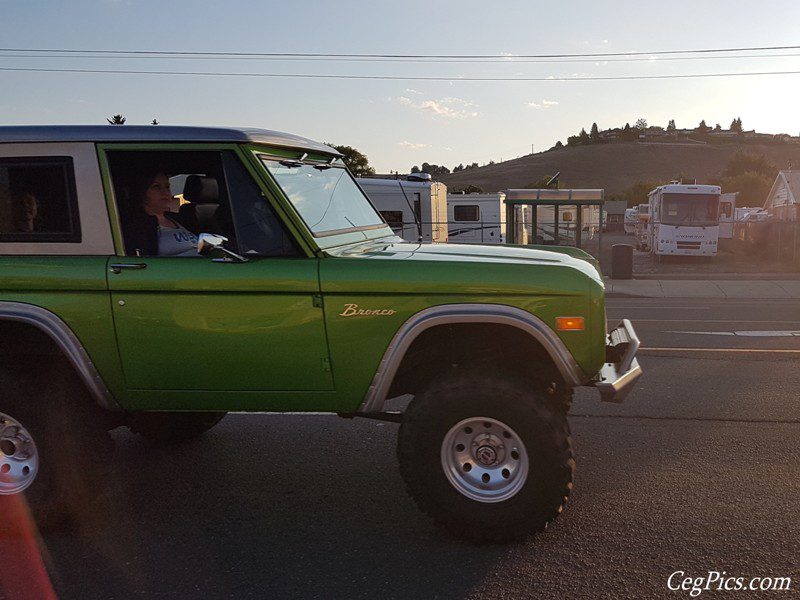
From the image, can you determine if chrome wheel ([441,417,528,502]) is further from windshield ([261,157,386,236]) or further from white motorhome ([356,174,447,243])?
white motorhome ([356,174,447,243])

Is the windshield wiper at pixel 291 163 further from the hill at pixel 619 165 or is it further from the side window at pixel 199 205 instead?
the hill at pixel 619 165

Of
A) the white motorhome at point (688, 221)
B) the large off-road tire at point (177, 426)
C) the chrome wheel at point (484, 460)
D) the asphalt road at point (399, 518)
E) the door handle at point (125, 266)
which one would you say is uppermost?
the door handle at point (125, 266)

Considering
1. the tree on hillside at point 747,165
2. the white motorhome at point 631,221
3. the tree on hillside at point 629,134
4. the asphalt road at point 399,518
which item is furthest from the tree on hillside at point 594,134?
the asphalt road at point 399,518

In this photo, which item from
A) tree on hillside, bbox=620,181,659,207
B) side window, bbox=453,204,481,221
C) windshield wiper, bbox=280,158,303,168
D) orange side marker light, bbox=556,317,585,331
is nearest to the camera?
orange side marker light, bbox=556,317,585,331

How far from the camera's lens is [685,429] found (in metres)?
5.32

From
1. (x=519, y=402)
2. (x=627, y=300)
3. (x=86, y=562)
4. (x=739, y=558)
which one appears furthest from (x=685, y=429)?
(x=627, y=300)

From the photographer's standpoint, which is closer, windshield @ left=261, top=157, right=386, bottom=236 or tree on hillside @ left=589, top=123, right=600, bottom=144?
windshield @ left=261, top=157, right=386, bottom=236

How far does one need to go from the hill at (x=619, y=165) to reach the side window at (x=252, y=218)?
120 metres

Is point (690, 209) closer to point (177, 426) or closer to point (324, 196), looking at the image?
point (324, 196)

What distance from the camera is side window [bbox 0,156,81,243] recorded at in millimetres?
3650

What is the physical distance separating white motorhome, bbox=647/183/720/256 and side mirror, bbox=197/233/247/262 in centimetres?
2344

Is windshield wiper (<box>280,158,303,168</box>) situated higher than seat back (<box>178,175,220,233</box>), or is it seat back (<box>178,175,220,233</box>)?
windshield wiper (<box>280,158,303,168</box>)

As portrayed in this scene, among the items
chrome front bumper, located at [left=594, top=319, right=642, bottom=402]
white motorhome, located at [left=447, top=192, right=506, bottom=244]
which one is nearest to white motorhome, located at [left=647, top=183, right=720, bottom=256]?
white motorhome, located at [left=447, top=192, right=506, bottom=244]

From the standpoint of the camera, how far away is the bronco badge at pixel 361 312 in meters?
3.44
